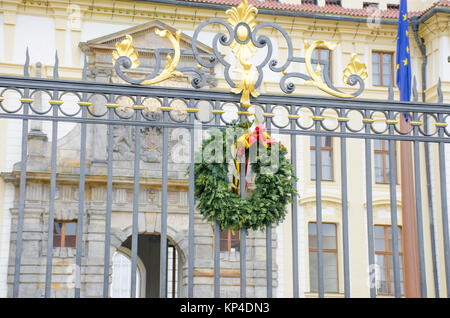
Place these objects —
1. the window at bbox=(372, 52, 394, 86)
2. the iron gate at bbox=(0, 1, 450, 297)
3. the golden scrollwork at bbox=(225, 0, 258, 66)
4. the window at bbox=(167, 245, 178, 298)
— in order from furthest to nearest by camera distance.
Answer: the window at bbox=(167, 245, 178, 298) < the window at bbox=(372, 52, 394, 86) < the golden scrollwork at bbox=(225, 0, 258, 66) < the iron gate at bbox=(0, 1, 450, 297)

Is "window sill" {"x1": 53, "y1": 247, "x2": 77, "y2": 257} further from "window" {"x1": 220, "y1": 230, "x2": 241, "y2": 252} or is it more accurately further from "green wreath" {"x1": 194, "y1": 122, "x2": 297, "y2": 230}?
"green wreath" {"x1": 194, "y1": 122, "x2": 297, "y2": 230}

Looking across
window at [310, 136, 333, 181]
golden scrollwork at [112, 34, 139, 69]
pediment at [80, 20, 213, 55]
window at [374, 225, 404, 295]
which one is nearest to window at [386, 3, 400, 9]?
window at [310, 136, 333, 181]

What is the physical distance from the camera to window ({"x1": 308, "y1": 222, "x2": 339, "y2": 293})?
1827 cm

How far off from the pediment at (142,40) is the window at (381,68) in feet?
14.2

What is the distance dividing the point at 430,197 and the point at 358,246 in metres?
2.20

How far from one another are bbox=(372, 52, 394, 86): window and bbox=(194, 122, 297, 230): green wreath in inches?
539

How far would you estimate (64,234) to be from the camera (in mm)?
17734

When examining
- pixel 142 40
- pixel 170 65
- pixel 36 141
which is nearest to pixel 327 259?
pixel 142 40

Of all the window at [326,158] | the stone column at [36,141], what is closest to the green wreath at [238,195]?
the stone column at [36,141]

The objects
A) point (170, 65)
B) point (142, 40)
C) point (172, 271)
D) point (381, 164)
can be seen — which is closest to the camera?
point (170, 65)

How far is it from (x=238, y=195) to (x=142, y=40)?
12.8 m

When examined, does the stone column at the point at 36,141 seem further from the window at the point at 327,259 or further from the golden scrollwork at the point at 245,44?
the golden scrollwork at the point at 245,44

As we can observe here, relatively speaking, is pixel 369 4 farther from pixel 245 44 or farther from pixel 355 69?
pixel 245 44
